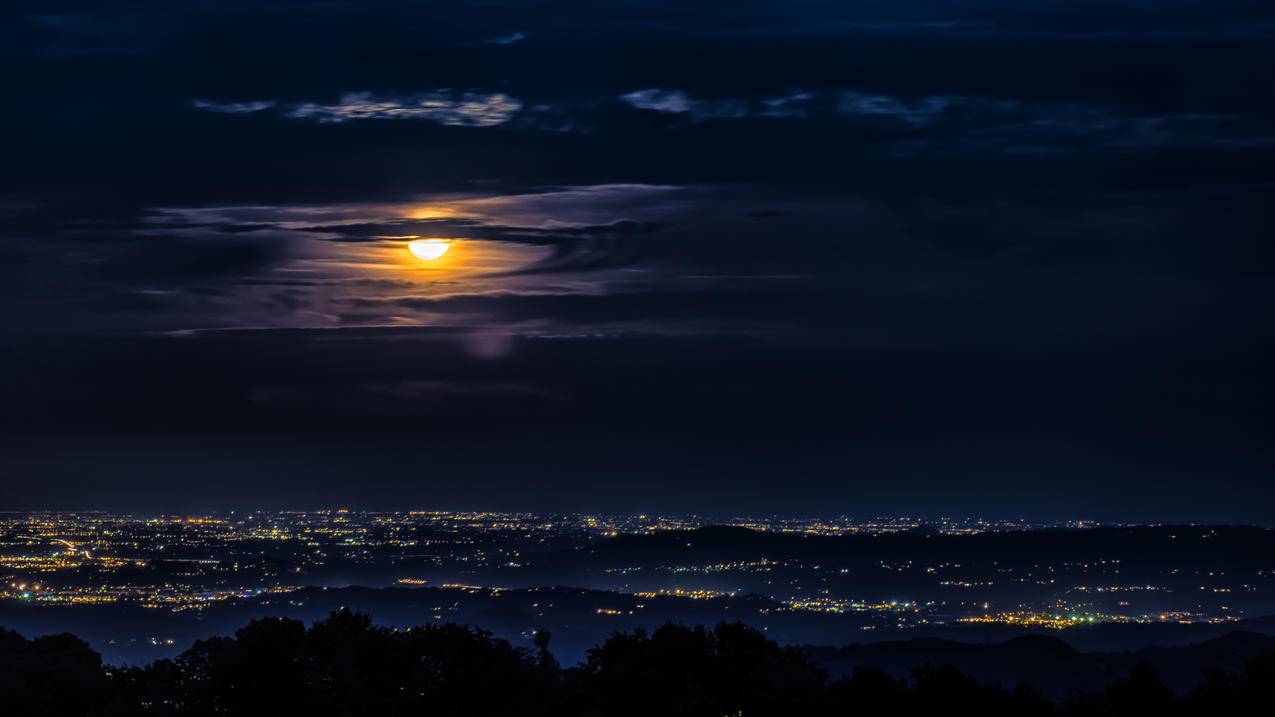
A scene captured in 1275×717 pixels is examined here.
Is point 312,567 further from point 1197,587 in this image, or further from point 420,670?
point 420,670

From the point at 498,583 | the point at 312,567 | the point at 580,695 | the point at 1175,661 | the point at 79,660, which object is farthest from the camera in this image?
the point at 312,567

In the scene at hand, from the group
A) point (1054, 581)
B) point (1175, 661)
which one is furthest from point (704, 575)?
point (1175, 661)

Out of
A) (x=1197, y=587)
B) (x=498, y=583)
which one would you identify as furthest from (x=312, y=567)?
(x=1197, y=587)

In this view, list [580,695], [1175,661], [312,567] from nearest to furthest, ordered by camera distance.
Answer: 1. [580,695]
2. [1175,661]
3. [312,567]

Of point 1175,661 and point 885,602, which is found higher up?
point 1175,661

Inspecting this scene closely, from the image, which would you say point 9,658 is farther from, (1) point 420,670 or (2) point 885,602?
(2) point 885,602

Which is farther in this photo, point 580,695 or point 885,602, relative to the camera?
point 885,602

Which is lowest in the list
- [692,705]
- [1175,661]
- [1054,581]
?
[1054,581]
